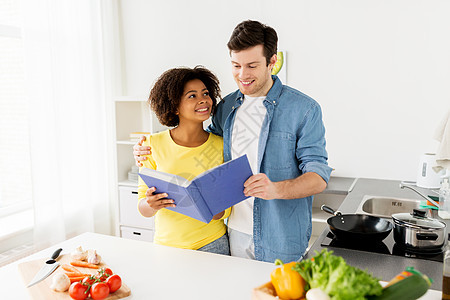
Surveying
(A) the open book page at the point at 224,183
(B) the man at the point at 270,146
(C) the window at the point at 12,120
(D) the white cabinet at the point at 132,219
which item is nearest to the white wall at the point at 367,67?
(D) the white cabinet at the point at 132,219

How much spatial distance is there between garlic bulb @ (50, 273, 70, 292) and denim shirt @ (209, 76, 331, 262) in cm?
82

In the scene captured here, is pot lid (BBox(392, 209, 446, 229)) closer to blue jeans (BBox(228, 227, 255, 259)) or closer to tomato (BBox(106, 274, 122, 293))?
blue jeans (BBox(228, 227, 255, 259))

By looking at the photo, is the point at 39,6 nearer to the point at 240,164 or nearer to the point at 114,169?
the point at 114,169

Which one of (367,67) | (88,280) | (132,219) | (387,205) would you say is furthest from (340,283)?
(132,219)

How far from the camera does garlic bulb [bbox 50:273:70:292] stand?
1.31 meters

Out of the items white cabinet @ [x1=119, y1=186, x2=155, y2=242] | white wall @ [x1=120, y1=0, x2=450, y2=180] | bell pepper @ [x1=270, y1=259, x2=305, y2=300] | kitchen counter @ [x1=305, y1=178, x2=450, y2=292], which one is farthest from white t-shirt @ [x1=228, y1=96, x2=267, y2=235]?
white cabinet @ [x1=119, y1=186, x2=155, y2=242]

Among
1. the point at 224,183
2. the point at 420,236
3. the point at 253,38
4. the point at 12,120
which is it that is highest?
the point at 253,38

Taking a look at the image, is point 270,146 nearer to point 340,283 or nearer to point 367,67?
point 340,283

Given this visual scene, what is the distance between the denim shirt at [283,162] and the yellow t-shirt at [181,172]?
20 centimetres

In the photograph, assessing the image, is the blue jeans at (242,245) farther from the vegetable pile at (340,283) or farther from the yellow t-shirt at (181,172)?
the vegetable pile at (340,283)

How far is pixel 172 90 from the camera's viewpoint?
1.85 meters

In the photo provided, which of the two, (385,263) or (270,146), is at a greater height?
(270,146)

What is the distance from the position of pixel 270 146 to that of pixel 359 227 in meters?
0.53

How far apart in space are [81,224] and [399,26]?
312 cm
